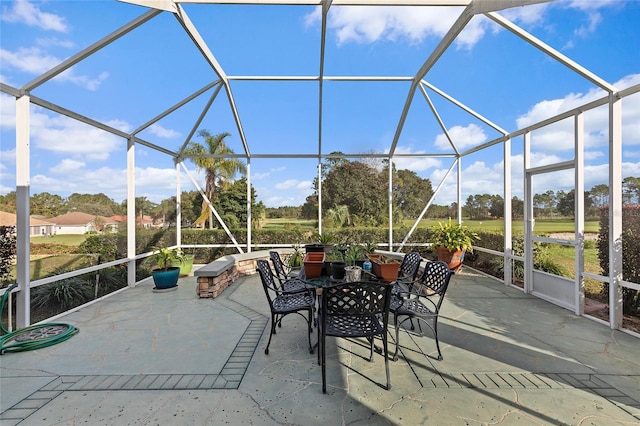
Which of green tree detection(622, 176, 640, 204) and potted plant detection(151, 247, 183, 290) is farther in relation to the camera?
potted plant detection(151, 247, 183, 290)

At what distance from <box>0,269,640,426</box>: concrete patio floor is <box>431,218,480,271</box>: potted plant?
8.36 ft

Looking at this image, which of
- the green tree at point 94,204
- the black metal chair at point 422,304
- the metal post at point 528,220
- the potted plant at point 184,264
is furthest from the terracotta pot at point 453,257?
the green tree at point 94,204

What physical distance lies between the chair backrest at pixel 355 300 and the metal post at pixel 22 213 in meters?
3.86

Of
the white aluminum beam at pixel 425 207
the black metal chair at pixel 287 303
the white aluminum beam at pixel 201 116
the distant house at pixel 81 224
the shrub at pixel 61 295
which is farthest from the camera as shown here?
the white aluminum beam at pixel 425 207

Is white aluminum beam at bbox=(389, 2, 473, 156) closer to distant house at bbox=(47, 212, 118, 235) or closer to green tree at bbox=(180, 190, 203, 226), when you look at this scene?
green tree at bbox=(180, 190, 203, 226)

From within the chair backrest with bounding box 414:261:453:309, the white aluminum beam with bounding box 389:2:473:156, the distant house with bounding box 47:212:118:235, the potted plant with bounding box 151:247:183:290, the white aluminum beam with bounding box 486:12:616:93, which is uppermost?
the white aluminum beam with bounding box 389:2:473:156

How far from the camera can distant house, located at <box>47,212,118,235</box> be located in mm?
4511

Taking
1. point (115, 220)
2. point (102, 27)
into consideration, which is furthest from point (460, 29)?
point (115, 220)

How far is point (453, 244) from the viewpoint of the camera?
21.0 feet

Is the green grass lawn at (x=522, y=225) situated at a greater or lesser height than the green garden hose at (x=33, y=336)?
greater

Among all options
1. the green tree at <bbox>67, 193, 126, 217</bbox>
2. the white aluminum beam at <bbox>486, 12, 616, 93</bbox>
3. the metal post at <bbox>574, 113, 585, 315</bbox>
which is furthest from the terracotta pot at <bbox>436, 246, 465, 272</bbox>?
the green tree at <bbox>67, 193, 126, 217</bbox>

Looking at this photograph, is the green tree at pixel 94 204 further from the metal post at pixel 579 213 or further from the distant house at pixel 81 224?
the metal post at pixel 579 213

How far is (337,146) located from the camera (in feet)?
24.3

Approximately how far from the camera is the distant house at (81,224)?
451 cm
